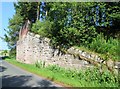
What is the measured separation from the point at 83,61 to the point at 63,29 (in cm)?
299

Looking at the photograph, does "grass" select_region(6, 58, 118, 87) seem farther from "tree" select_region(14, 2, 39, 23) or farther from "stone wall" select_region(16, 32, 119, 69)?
"tree" select_region(14, 2, 39, 23)

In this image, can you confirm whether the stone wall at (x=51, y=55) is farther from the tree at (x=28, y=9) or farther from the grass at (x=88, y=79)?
the tree at (x=28, y=9)

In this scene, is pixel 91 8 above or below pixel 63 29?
above

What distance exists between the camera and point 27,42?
2631cm

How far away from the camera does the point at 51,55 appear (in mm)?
19016

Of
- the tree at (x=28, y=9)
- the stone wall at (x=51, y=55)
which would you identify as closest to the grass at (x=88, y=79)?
the stone wall at (x=51, y=55)

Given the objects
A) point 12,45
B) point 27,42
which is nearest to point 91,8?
point 27,42

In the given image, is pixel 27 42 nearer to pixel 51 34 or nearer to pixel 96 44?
pixel 51 34

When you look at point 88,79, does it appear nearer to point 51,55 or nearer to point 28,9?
point 51,55

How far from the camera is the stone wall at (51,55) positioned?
14.4 m

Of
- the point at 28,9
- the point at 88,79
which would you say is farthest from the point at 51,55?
the point at 28,9

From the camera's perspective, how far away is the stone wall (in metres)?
14.4

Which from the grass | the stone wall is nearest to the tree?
the stone wall

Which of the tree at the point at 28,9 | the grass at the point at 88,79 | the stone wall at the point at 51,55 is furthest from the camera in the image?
the tree at the point at 28,9
